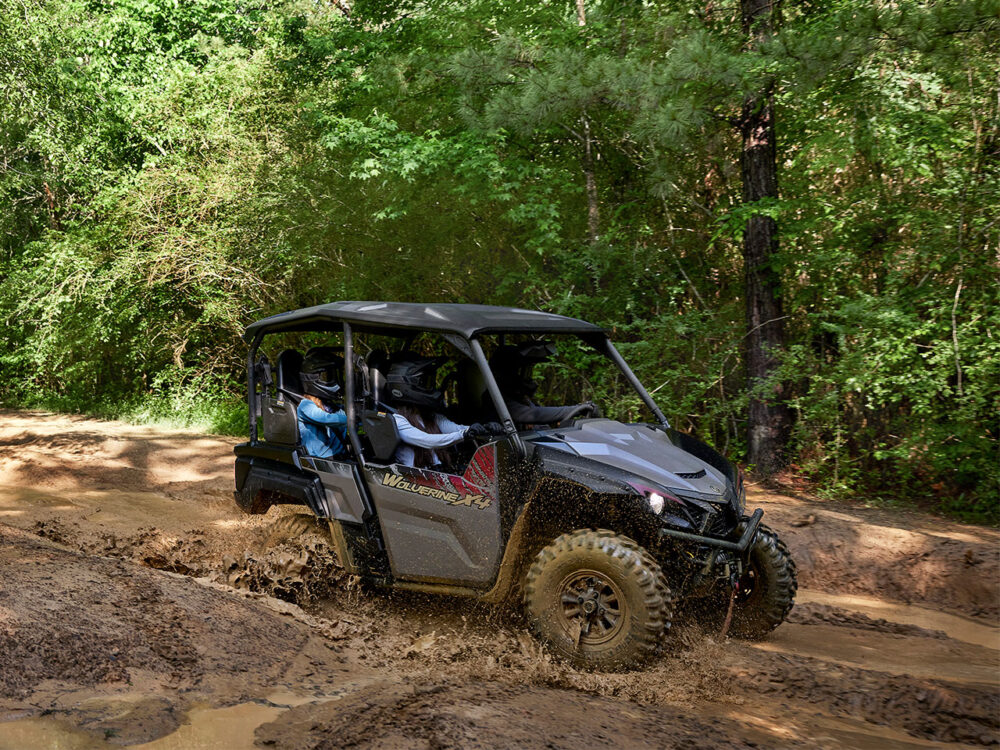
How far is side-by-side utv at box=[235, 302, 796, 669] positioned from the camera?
458 cm

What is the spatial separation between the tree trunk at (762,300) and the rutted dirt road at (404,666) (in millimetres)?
3014

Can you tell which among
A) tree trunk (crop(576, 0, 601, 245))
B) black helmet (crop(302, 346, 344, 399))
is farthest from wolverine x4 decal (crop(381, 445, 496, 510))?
tree trunk (crop(576, 0, 601, 245))

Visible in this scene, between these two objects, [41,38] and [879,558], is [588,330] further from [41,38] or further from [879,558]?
[41,38]

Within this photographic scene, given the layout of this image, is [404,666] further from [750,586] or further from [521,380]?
[750,586]

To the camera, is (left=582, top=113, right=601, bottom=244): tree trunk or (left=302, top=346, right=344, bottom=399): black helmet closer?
(left=302, top=346, right=344, bottom=399): black helmet

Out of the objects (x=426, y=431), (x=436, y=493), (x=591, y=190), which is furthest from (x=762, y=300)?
(x=436, y=493)

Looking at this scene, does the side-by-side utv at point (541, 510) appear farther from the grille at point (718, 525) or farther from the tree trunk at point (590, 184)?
the tree trunk at point (590, 184)

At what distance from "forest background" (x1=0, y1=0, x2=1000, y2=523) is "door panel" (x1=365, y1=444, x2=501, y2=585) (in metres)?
5.26

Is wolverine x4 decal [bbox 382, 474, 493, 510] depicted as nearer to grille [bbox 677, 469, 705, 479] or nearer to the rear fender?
the rear fender

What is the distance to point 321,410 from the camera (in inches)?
227

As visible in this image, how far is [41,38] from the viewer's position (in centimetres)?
1822

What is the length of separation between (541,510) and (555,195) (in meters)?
7.96

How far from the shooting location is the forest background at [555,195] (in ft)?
29.4

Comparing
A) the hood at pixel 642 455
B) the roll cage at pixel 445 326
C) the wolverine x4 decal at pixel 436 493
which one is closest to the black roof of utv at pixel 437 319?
the roll cage at pixel 445 326
